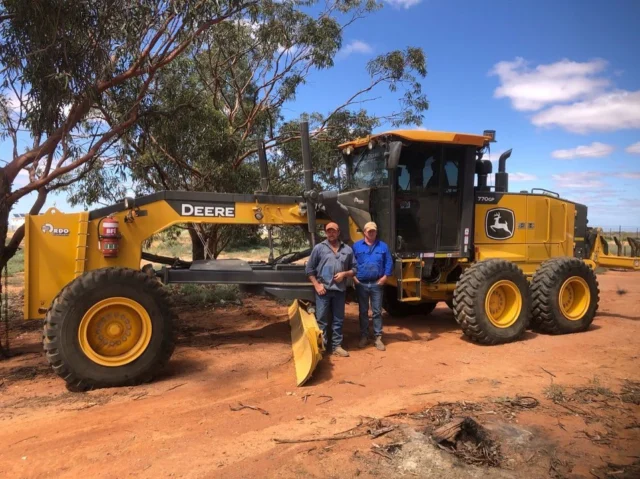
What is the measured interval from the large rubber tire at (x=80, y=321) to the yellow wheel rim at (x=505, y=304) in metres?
4.27

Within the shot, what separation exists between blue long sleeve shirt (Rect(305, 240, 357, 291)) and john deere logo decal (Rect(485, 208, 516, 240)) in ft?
9.11

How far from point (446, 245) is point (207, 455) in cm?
480

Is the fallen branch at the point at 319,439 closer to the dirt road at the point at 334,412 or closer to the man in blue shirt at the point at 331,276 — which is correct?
the dirt road at the point at 334,412

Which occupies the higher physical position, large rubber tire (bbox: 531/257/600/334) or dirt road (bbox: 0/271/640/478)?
large rubber tire (bbox: 531/257/600/334)

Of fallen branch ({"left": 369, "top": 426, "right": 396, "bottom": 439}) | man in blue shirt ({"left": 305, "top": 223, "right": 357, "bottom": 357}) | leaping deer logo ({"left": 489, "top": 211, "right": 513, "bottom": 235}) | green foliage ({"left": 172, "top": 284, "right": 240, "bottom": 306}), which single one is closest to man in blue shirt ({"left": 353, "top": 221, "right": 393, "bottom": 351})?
man in blue shirt ({"left": 305, "top": 223, "right": 357, "bottom": 357})

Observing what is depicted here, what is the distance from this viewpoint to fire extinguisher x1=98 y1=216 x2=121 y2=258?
5.43 meters

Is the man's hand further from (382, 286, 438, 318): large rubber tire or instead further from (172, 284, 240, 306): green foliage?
(172, 284, 240, 306): green foliage

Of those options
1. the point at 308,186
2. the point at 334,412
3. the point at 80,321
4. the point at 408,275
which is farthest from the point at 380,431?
the point at 408,275

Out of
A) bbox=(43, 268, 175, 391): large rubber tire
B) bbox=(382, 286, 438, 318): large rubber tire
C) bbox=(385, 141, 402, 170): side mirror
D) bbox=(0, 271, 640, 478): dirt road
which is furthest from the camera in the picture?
bbox=(382, 286, 438, 318): large rubber tire

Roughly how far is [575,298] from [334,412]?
506 cm

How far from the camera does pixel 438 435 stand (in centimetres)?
362

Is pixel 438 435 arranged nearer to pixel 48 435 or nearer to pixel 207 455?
pixel 207 455

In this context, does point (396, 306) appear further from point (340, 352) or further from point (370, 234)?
point (340, 352)

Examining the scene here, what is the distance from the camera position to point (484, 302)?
21.7 ft
